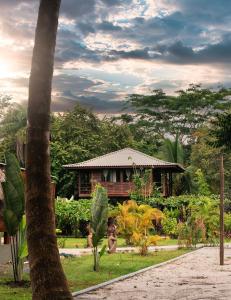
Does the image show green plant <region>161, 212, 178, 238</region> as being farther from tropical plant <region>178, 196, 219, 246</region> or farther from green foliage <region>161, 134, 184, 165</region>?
green foliage <region>161, 134, 184, 165</region>

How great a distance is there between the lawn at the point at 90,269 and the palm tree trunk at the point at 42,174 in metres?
2.89

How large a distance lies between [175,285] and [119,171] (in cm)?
3956

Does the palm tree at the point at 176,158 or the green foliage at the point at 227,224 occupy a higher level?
the palm tree at the point at 176,158

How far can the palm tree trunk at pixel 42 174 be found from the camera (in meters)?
10.2

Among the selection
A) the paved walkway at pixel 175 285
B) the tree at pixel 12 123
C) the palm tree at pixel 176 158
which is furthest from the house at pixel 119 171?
the paved walkway at pixel 175 285

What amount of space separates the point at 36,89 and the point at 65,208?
3053cm

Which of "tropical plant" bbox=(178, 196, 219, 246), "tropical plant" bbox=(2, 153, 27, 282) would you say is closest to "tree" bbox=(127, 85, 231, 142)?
"tropical plant" bbox=(178, 196, 219, 246)

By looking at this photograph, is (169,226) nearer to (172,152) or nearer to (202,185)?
(202,185)

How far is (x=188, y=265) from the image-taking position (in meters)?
21.1

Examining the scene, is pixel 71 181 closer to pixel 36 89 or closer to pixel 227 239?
pixel 227 239

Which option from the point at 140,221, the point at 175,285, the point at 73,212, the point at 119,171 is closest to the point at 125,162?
the point at 119,171

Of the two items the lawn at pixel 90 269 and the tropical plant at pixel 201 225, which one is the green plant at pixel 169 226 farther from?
the lawn at pixel 90 269

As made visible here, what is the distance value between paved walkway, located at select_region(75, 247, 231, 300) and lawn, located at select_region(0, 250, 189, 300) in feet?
2.50

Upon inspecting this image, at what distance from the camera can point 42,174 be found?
34.3ft
